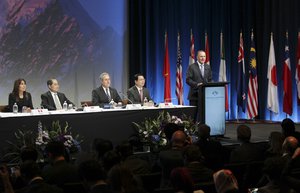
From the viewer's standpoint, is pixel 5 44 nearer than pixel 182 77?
Yes

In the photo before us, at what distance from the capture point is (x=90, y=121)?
7.74 metres

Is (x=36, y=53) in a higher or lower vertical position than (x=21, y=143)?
higher

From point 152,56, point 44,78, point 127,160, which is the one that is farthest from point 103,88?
point 127,160

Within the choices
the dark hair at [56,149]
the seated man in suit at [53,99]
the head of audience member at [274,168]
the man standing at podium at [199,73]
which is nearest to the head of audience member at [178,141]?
the dark hair at [56,149]

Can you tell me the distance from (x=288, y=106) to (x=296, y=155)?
6881 millimetres

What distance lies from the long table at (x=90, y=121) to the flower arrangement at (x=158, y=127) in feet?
0.31

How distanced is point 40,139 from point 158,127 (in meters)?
1.77

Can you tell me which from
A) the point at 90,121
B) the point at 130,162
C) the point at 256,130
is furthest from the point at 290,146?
the point at 256,130

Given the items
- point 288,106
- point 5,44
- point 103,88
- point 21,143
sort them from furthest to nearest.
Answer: point 288,106 → point 5,44 → point 103,88 → point 21,143

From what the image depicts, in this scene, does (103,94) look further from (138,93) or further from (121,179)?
(121,179)

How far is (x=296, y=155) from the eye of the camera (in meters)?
4.80

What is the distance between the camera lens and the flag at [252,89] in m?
11.8

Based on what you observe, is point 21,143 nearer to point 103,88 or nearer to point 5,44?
point 103,88

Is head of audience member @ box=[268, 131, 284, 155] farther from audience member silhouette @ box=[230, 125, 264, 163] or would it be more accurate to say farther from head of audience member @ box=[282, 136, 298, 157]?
head of audience member @ box=[282, 136, 298, 157]
